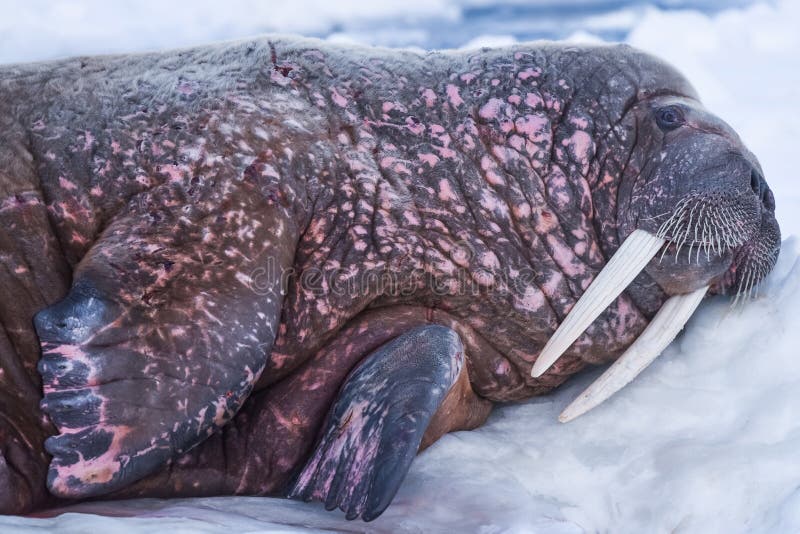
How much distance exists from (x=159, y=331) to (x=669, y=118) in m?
2.43

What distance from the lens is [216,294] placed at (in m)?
3.05

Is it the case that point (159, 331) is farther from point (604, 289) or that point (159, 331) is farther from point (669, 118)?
point (669, 118)

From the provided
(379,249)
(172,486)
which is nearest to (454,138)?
(379,249)

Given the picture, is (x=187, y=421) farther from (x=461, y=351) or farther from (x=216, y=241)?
(x=461, y=351)

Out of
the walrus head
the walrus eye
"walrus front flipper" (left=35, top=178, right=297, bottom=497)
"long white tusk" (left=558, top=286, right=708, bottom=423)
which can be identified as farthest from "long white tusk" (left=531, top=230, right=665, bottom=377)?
"walrus front flipper" (left=35, top=178, right=297, bottom=497)

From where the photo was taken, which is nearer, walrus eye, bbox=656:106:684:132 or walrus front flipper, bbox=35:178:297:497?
walrus front flipper, bbox=35:178:297:497

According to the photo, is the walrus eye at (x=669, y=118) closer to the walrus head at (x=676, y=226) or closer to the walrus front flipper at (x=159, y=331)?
the walrus head at (x=676, y=226)

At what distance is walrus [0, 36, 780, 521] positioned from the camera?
2.90 m

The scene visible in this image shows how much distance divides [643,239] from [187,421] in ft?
6.88

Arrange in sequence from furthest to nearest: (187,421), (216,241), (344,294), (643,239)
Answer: (643,239)
(344,294)
(216,241)
(187,421)

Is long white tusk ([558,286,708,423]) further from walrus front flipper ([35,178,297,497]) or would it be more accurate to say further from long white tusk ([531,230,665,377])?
walrus front flipper ([35,178,297,497])

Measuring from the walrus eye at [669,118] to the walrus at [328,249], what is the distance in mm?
11

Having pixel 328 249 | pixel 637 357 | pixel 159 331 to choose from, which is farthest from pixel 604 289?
pixel 159 331

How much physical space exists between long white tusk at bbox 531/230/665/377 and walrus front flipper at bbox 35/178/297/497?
1248 mm
